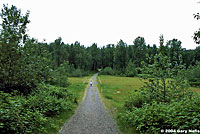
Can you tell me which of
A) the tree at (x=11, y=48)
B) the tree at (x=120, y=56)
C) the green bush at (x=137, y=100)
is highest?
the tree at (x=120, y=56)

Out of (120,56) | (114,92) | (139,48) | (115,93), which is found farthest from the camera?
(139,48)

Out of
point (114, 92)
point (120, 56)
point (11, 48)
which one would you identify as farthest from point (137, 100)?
point (120, 56)

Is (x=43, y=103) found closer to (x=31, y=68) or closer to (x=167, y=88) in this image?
(x=31, y=68)

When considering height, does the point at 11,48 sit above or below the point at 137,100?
above

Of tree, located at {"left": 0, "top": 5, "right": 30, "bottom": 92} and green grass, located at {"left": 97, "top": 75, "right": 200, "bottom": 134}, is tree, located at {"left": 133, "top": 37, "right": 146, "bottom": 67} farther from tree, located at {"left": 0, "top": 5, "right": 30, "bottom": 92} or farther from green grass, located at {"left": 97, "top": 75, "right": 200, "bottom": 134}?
tree, located at {"left": 0, "top": 5, "right": 30, "bottom": 92}

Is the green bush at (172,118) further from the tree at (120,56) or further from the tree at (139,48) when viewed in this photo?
the tree at (139,48)

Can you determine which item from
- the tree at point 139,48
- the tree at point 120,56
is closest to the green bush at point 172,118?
the tree at point 120,56

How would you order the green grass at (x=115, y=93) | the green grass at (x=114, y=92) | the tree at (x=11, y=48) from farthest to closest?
1. the green grass at (x=114, y=92)
2. the green grass at (x=115, y=93)
3. the tree at (x=11, y=48)

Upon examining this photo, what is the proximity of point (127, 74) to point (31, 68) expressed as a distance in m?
72.3

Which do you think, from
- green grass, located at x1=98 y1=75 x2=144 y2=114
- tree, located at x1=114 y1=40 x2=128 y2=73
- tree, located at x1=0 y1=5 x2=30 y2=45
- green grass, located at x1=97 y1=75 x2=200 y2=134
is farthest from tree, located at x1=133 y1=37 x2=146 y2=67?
tree, located at x1=0 y1=5 x2=30 y2=45

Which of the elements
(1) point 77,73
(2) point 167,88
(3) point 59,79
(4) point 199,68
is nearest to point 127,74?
(1) point 77,73

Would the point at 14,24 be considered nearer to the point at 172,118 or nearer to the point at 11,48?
the point at 11,48

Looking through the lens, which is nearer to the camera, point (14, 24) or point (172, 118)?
point (172, 118)

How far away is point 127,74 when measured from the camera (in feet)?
260
